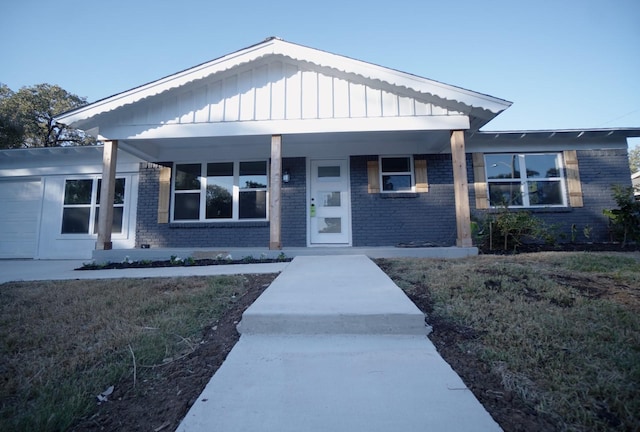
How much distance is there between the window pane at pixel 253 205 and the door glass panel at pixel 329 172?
1.61 metres

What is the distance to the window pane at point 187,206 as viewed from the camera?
7898mm

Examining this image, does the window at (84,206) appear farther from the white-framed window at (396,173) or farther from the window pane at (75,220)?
the white-framed window at (396,173)

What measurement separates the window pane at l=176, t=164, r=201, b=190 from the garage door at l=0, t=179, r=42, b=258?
13.9 feet

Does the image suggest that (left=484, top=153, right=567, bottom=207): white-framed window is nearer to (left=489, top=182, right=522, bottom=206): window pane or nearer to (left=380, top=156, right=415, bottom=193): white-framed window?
(left=489, top=182, right=522, bottom=206): window pane

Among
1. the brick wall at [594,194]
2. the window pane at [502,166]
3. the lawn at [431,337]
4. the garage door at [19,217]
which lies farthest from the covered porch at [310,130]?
the garage door at [19,217]

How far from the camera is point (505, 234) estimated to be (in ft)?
20.2

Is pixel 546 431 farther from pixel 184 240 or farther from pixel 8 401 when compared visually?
pixel 184 240

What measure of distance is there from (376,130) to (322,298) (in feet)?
14.1

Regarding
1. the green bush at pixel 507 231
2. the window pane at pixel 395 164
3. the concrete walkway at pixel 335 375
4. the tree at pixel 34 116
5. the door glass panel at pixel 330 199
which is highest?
the tree at pixel 34 116

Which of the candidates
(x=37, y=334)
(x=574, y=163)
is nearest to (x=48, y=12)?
(x=37, y=334)

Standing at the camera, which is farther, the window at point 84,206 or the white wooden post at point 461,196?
the window at point 84,206

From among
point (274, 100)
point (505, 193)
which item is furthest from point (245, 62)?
point (505, 193)

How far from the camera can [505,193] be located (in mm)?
7602

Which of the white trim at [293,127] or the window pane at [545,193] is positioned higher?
the white trim at [293,127]
